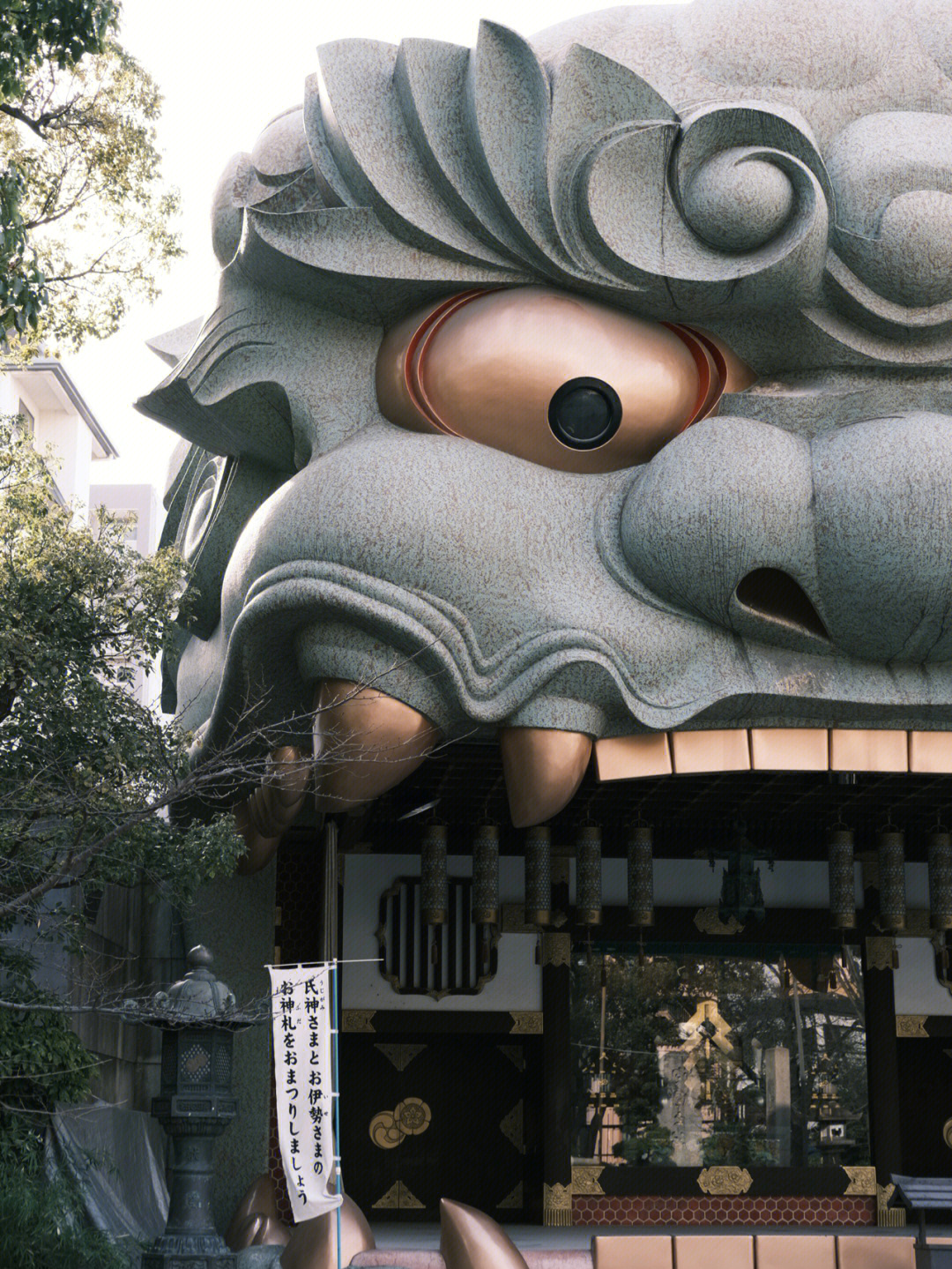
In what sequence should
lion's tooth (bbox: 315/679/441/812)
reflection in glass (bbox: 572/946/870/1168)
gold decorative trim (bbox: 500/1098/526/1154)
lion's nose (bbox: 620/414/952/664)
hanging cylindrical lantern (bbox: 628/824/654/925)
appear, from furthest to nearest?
gold decorative trim (bbox: 500/1098/526/1154) < reflection in glass (bbox: 572/946/870/1168) < hanging cylindrical lantern (bbox: 628/824/654/925) < lion's tooth (bbox: 315/679/441/812) < lion's nose (bbox: 620/414/952/664)

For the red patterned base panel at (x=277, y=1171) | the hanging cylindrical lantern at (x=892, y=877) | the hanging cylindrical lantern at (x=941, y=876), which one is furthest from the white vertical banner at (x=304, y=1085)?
the hanging cylindrical lantern at (x=941, y=876)

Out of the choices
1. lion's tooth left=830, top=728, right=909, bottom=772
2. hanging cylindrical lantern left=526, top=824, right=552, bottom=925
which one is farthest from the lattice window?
lion's tooth left=830, top=728, right=909, bottom=772

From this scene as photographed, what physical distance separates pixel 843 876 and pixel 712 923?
1631 millimetres

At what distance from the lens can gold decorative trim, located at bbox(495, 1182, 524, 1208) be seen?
11.6m

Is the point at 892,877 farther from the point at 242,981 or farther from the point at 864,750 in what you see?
the point at 242,981

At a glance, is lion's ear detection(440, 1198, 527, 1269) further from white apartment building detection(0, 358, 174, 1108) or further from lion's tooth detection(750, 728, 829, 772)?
lion's tooth detection(750, 728, 829, 772)

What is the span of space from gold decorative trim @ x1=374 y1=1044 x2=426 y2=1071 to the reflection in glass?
127cm

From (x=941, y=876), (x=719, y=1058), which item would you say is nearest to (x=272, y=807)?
(x=719, y=1058)

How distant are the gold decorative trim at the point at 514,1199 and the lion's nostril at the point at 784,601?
5.78 metres

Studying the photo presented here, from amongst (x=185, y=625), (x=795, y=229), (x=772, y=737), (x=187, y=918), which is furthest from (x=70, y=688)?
(x=795, y=229)

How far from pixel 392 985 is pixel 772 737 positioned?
464cm

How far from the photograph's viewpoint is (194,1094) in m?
7.81

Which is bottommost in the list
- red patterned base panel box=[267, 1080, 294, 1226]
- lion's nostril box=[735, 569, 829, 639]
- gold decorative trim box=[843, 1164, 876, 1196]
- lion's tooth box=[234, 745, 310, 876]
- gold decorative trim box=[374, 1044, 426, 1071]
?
gold decorative trim box=[843, 1164, 876, 1196]

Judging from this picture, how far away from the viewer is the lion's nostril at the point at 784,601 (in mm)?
7902
